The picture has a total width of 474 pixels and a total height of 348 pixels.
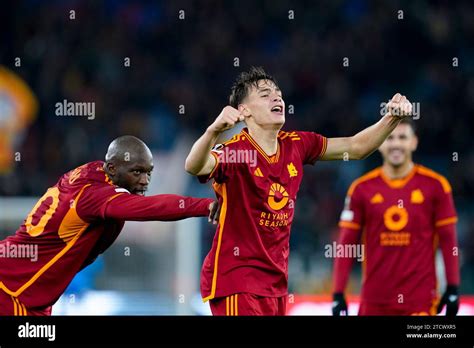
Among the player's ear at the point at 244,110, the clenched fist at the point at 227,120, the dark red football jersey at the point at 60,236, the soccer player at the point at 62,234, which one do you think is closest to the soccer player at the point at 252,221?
the player's ear at the point at 244,110

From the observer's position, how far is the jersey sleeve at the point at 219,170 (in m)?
5.34

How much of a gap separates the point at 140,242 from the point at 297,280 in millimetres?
1705

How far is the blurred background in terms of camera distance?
12805 millimetres

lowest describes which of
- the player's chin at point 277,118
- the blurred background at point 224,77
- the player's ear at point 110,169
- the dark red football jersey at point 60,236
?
the dark red football jersey at point 60,236

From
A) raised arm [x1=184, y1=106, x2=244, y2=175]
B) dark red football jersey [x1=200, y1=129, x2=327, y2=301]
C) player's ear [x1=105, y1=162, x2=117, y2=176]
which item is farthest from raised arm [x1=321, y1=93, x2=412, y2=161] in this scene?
player's ear [x1=105, y1=162, x2=117, y2=176]

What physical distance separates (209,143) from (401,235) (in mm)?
2958

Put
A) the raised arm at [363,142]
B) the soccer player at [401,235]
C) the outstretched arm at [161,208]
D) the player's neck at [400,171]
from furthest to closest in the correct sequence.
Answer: the player's neck at [400,171], the soccer player at [401,235], the raised arm at [363,142], the outstretched arm at [161,208]

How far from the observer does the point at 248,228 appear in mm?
5520

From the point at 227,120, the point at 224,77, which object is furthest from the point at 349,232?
the point at 224,77

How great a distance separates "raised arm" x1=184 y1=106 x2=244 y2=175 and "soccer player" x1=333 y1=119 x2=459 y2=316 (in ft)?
8.89

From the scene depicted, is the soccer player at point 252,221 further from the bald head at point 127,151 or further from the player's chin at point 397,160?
the player's chin at point 397,160

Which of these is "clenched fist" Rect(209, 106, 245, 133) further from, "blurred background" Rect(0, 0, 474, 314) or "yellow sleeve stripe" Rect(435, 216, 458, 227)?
"blurred background" Rect(0, 0, 474, 314)

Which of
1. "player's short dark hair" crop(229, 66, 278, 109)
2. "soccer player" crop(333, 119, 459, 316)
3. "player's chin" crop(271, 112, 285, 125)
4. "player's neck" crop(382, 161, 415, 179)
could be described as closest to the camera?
"player's chin" crop(271, 112, 285, 125)

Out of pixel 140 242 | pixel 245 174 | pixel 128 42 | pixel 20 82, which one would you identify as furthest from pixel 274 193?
pixel 128 42
